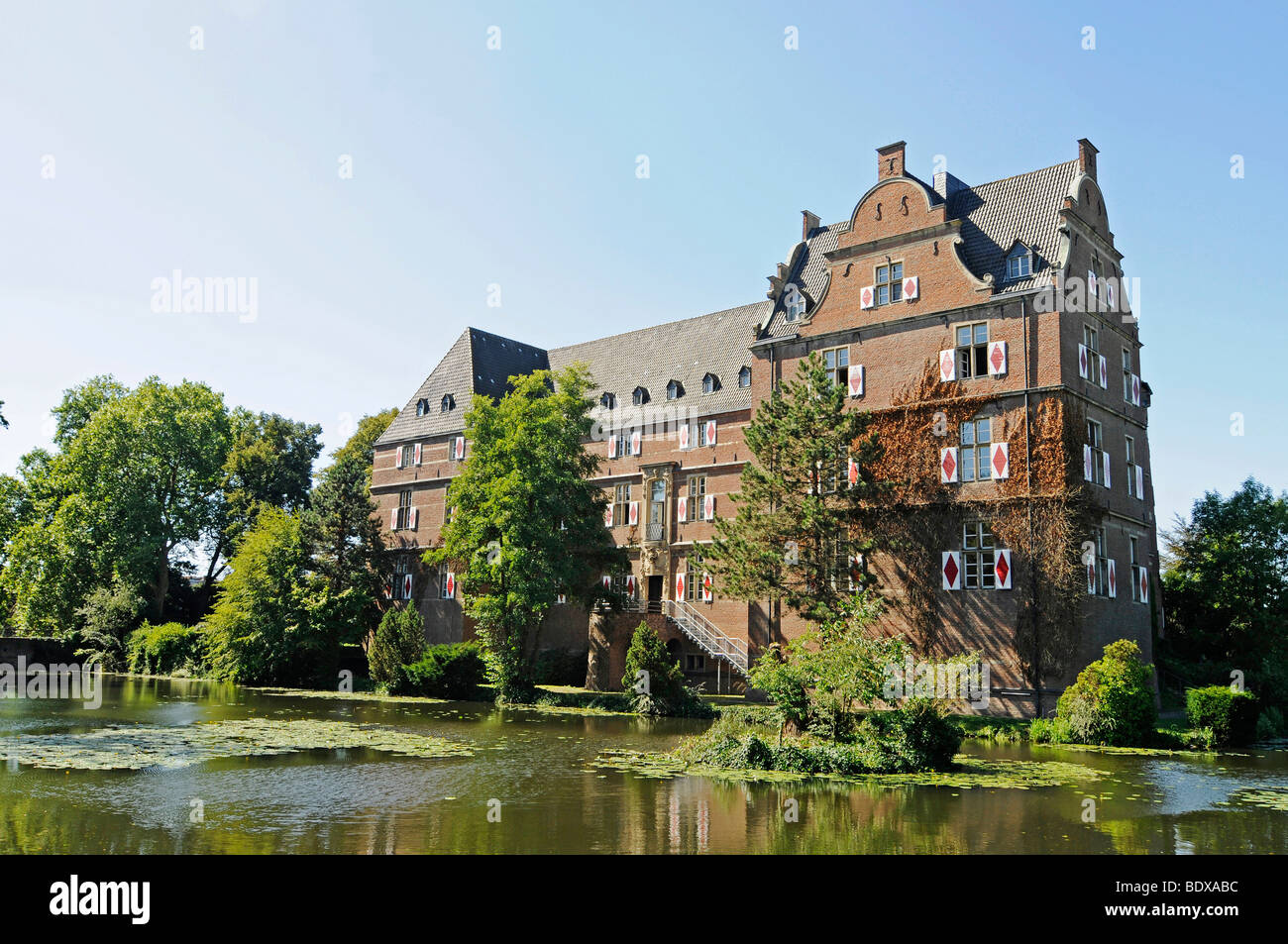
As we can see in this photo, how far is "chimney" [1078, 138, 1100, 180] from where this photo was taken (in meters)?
28.9

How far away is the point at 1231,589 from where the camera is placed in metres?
33.0

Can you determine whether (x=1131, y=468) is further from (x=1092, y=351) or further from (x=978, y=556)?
(x=978, y=556)

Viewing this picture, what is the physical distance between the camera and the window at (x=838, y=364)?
3031 cm

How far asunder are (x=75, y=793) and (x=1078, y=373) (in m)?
25.0

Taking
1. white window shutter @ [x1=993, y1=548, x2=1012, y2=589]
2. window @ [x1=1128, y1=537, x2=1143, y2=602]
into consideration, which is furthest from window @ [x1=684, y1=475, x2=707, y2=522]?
window @ [x1=1128, y1=537, x2=1143, y2=602]

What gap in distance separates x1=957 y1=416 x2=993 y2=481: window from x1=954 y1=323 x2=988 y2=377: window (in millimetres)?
1456

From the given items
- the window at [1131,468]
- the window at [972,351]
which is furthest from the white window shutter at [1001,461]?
the window at [1131,468]

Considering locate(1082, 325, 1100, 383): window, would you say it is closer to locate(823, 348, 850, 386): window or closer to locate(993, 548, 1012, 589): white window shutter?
locate(993, 548, 1012, 589): white window shutter

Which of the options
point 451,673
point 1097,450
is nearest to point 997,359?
point 1097,450

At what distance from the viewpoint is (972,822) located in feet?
36.6

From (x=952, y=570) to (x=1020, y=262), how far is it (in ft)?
28.8

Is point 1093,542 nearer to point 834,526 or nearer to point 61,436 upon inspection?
point 834,526

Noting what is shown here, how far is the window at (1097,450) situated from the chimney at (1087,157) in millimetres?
7603

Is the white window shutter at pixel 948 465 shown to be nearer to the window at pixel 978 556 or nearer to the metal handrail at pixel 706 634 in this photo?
the window at pixel 978 556
